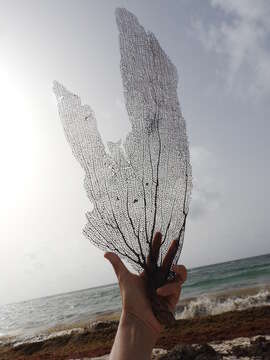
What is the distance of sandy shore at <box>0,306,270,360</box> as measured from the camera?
6.67 metres

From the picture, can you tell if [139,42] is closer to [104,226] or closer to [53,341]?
[104,226]

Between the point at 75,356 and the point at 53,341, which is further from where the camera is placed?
the point at 53,341

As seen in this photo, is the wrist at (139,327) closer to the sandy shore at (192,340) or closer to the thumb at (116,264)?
the thumb at (116,264)

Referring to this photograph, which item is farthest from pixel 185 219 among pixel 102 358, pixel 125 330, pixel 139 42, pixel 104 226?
pixel 102 358

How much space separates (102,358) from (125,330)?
6.84 m

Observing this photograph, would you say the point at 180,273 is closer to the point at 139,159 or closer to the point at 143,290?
the point at 143,290

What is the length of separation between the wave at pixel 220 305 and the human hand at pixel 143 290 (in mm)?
11357

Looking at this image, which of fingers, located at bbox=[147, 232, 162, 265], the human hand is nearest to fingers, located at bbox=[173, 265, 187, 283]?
the human hand

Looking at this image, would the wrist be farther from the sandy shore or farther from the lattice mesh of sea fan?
the sandy shore

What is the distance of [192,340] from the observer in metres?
8.45

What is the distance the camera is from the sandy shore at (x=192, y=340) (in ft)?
21.9

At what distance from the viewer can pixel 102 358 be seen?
8.16m

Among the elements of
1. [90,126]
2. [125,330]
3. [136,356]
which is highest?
[90,126]

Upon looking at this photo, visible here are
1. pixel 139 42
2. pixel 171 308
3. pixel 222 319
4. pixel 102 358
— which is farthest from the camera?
pixel 222 319
